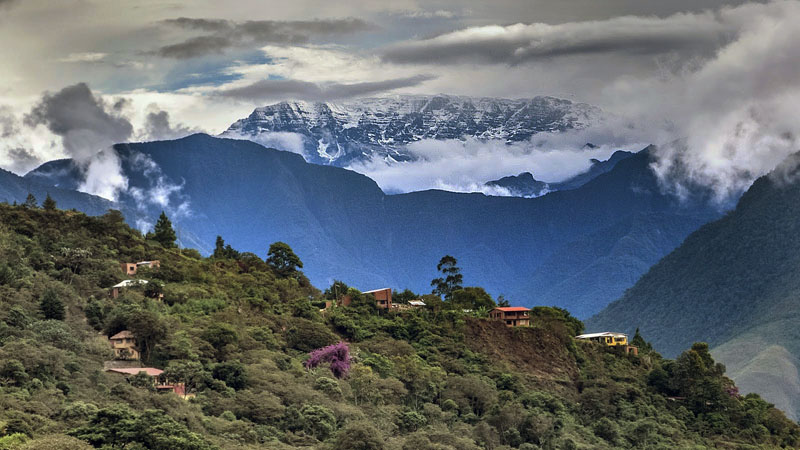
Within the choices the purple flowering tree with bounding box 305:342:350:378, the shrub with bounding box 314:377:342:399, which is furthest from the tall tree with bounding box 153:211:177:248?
the shrub with bounding box 314:377:342:399

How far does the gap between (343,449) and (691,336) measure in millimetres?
105258

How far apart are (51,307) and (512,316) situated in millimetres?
41856

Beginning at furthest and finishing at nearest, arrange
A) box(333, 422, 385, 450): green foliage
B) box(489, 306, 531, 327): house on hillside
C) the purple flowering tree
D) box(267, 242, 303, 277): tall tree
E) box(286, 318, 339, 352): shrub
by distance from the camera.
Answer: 1. box(489, 306, 531, 327): house on hillside
2. box(267, 242, 303, 277): tall tree
3. box(286, 318, 339, 352): shrub
4. the purple flowering tree
5. box(333, 422, 385, 450): green foliage

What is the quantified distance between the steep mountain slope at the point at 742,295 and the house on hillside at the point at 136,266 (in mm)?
70092

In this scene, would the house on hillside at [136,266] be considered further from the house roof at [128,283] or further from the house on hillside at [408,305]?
the house on hillside at [408,305]

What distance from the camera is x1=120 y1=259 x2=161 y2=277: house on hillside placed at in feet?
307

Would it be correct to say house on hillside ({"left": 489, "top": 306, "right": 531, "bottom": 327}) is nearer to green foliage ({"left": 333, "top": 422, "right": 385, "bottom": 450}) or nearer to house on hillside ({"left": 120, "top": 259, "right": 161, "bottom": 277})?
house on hillside ({"left": 120, "top": 259, "right": 161, "bottom": 277})

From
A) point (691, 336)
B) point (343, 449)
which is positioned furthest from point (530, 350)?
point (691, 336)

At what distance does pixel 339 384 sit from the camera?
83.9 meters

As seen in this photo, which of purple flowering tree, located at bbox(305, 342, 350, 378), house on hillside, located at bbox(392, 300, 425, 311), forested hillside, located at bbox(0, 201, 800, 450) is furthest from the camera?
house on hillside, located at bbox(392, 300, 425, 311)

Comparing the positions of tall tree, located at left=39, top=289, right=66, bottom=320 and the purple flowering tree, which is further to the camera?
the purple flowering tree

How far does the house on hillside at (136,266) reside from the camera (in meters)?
93.7

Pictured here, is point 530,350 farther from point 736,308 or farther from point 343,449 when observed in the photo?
point 736,308

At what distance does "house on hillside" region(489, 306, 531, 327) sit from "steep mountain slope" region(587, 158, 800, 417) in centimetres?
4099
